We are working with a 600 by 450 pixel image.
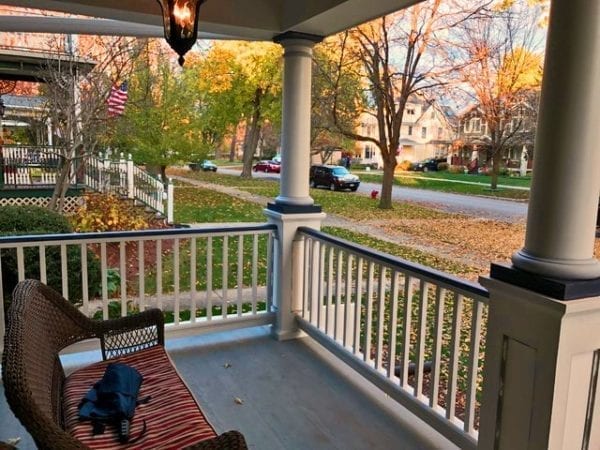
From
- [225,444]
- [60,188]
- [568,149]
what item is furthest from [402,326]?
[60,188]

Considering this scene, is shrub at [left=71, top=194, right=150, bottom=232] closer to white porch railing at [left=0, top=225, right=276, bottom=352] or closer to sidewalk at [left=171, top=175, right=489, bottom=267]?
white porch railing at [left=0, top=225, right=276, bottom=352]

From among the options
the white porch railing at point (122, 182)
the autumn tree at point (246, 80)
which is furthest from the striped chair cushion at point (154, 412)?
the autumn tree at point (246, 80)

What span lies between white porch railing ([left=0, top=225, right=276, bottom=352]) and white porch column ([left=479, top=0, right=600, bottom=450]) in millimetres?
2266

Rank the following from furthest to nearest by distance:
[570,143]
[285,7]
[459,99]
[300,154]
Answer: [459,99]
[300,154]
[285,7]
[570,143]

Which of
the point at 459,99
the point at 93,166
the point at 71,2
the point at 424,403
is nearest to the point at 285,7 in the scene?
the point at 71,2

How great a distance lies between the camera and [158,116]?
9.41 meters

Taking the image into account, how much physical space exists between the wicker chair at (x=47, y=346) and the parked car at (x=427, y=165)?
712cm

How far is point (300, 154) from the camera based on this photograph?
3.72m

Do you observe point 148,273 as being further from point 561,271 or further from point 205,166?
point 205,166

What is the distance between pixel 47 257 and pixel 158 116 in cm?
557

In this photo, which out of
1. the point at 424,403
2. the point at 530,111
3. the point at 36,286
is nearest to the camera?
the point at 36,286

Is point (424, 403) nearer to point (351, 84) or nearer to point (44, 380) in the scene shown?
point (44, 380)

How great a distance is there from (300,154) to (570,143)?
2330mm

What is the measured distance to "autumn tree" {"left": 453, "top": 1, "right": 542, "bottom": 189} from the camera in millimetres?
6224
